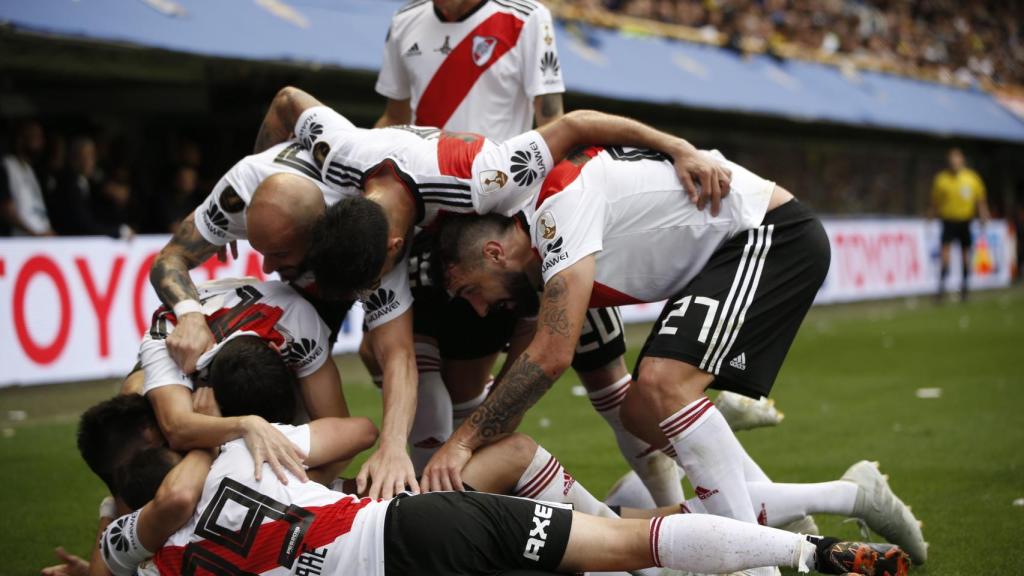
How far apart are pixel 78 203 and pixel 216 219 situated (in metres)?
5.62

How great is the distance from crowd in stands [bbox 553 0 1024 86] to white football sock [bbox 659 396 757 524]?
11.4 meters

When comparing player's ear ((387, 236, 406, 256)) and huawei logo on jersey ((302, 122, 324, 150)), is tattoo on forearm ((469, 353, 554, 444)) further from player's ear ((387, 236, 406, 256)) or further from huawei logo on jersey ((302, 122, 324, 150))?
huawei logo on jersey ((302, 122, 324, 150))

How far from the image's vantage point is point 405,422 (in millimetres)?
3812

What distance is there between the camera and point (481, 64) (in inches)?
192

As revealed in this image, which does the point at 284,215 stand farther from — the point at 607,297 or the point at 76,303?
the point at 76,303

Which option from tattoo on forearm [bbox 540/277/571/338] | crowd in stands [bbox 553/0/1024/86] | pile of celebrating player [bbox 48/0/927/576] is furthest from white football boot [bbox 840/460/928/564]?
crowd in stands [bbox 553/0/1024/86]

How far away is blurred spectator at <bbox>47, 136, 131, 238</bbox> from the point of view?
30.3 ft

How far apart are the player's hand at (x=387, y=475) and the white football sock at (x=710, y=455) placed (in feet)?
2.72

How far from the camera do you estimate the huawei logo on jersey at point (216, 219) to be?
421 cm

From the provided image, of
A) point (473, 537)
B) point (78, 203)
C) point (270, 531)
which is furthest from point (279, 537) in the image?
point (78, 203)

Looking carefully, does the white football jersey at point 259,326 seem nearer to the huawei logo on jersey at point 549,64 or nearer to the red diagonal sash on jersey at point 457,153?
the red diagonal sash on jersey at point 457,153

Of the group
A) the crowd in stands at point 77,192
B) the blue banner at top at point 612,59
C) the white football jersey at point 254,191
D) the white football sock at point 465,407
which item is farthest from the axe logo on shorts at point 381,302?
the blue banner at top at point 612,59

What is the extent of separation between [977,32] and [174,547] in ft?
101

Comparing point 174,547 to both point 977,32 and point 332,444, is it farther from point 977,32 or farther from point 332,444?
point 977,32
